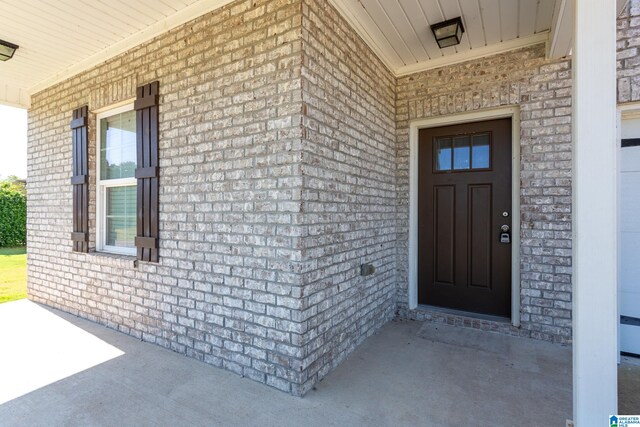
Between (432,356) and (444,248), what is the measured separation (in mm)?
1225

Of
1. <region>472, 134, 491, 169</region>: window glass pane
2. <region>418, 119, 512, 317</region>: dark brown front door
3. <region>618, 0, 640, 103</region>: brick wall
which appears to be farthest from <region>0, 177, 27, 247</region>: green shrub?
<region>618, 0, 640, 103</region>: brick wall

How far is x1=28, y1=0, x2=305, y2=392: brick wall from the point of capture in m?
2.23

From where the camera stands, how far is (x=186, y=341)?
2758mm

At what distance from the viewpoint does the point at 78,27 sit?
299 centimetres

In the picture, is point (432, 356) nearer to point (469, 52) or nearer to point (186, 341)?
point (186, 341)

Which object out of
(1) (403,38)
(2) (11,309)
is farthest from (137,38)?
(2) (11,309)

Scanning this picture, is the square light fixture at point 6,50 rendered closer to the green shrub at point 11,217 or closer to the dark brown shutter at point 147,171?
the dark brown shutter at point 147,171

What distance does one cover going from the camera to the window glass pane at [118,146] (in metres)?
3.44

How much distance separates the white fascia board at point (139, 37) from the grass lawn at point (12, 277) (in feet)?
9.62

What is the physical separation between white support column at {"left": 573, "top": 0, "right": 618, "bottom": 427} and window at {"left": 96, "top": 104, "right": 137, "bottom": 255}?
362 centimetres

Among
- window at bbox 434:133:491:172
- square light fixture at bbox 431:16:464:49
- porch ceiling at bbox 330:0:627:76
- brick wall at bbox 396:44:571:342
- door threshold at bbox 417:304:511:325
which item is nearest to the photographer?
porch ceiling at bbox 330:0:627:76

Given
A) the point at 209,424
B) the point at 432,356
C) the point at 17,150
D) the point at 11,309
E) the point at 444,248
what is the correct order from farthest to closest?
the point at 17,150 → the point at 11,309 → the point at 444,248 → the point at 432,356 → the point at 209,424

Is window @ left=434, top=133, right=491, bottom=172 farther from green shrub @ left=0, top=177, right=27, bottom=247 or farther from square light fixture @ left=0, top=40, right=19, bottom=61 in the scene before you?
green shrub @ left=0, top=177, right=27, bottom=247

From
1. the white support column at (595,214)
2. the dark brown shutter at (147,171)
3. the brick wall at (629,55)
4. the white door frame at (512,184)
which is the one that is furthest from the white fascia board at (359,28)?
the brick wall at (629,55)
